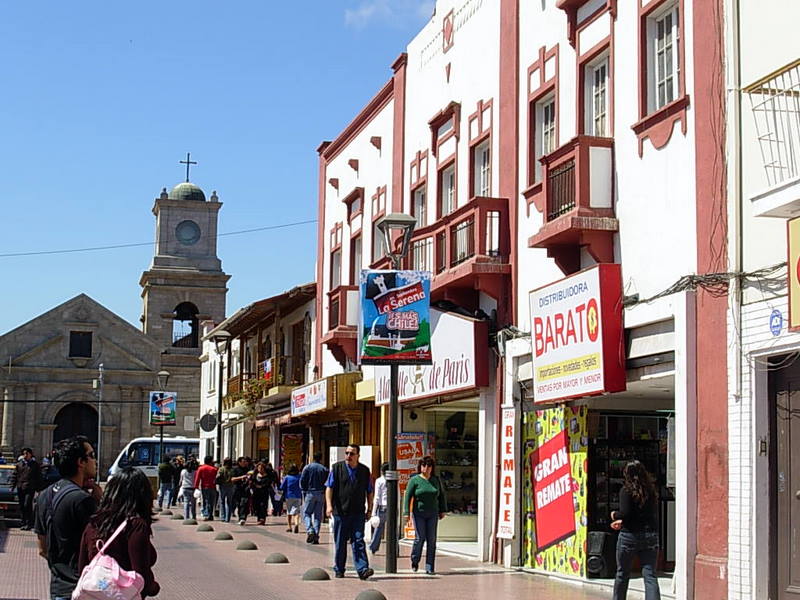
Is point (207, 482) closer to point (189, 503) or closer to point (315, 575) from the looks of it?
point (189, 503)

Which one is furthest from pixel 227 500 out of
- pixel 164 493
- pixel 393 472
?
pixel 393 472

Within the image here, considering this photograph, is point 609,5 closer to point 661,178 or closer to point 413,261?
point 661,178

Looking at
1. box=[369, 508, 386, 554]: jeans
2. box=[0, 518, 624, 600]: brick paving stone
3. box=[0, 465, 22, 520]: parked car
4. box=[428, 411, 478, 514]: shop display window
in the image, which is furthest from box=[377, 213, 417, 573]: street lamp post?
box=[0, 465, 22, 520]: parked car

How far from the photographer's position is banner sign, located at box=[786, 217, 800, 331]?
39.1ft

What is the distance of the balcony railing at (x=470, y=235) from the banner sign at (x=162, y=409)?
22.7 metres

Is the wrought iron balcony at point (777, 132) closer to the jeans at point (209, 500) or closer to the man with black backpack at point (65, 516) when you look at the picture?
the man with black backpack at point (65, 516)

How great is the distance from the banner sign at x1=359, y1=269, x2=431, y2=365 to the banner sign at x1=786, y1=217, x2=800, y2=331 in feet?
23.3

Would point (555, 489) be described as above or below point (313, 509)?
above

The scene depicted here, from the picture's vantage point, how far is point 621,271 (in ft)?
53.2

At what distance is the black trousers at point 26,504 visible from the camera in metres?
27.1

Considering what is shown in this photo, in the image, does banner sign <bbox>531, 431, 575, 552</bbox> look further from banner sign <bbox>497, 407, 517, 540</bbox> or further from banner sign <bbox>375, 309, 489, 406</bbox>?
banner sign <bbox>375, 309, 489, 406</bbox>

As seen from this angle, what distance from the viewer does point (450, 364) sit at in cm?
2191

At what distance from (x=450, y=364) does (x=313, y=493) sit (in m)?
4.59

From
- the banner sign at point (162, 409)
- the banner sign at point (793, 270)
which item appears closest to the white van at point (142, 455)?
the banner sign at point (162, 409)
